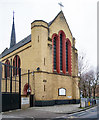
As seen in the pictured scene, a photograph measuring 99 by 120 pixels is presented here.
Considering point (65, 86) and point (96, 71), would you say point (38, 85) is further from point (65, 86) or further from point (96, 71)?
point (96, 71)

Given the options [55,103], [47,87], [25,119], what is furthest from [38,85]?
[25,119]

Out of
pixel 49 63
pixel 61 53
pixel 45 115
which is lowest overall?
pixel 45 115

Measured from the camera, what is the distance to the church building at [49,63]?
83.0ft

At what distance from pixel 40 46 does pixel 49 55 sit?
2457mm

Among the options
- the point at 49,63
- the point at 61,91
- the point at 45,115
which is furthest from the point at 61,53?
the point at 45,115

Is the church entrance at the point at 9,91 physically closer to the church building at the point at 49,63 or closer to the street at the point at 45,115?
the church building at the point at 49,63

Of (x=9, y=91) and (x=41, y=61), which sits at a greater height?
(x=41, y=61)

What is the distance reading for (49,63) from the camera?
1063 inches

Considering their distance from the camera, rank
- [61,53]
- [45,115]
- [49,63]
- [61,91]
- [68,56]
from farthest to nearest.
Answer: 1. [68,56]
2. [61,53]
3. [61,91]
4. [49,63]
5. [45,115]

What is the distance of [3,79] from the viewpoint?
19297 mm

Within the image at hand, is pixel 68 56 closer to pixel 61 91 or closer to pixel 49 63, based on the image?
pixel 49 63

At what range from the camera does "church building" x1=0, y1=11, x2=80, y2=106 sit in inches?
997

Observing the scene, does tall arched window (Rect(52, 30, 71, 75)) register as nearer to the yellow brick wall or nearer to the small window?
the yellow brick wall

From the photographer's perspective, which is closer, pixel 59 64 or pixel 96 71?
pixel 59 64
